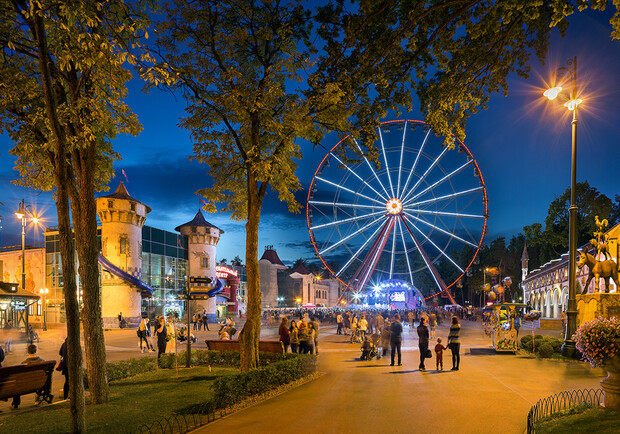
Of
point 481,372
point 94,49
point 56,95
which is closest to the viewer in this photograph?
point 94,49

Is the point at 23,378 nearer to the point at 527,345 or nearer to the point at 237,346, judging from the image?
the point at 237,346

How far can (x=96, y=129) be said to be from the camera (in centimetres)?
1077

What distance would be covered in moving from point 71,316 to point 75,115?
13.6ft

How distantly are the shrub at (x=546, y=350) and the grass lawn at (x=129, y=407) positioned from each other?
1281cm

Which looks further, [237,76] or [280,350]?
[280,350]

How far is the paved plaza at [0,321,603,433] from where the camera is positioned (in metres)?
8.68

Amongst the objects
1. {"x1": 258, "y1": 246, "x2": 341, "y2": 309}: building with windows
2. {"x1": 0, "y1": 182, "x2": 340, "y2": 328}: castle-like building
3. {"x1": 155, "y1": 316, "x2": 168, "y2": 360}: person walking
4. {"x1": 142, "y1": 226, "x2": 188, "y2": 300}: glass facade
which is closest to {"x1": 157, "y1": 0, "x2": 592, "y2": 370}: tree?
{"x1": 155, "y1": 316, "x2": 168, "y2": 360}: person walking

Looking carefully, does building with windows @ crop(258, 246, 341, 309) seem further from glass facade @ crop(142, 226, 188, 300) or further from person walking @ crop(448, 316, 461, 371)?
person walking @ crop(448, 316, 461, 371)

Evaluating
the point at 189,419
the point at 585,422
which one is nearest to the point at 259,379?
the point at 189,419

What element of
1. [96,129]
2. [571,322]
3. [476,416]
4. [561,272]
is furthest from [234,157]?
[561,272]

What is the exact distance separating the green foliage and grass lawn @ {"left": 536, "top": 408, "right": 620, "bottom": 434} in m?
6.00

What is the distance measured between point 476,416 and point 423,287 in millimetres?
139915

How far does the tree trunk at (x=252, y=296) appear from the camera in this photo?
1316cm

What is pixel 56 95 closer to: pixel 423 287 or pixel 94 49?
pixel 94 49
